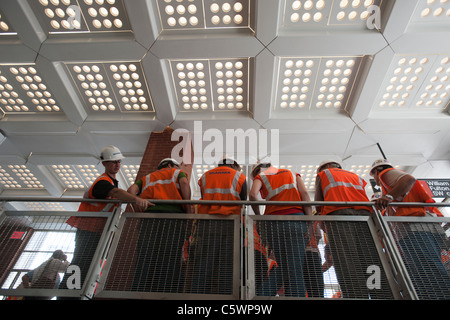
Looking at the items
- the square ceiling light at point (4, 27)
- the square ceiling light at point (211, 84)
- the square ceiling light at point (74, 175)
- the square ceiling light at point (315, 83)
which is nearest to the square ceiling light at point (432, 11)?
the square ceiling light at point (315, 83)

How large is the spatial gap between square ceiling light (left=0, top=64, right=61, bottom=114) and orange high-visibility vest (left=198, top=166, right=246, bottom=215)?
4842 millimetres

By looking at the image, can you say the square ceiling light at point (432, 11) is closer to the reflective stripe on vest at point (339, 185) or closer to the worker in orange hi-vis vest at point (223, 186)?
the reflective stripe on vest at point (339, 185)

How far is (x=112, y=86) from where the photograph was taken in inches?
233

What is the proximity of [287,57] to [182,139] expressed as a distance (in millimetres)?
3100

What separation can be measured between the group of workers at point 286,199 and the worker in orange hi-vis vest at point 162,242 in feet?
0.05

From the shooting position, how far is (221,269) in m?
2.62

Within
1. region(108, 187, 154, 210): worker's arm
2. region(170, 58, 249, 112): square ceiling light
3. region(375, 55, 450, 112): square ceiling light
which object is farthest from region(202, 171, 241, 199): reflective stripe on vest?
region(375, 55, 450, 112): square ceiling light

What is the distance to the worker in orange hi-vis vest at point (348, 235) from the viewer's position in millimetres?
2506

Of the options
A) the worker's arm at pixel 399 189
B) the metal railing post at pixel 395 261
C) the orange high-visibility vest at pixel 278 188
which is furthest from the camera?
the orange high-visibility vest at pixel 278 188

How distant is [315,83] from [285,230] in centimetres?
407

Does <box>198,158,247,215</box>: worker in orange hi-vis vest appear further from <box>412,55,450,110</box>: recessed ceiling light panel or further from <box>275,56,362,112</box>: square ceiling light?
<box>412,55,450,110</box>: recessed ceiling light panel

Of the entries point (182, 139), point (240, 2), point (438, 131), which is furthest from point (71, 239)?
point (438, 131)

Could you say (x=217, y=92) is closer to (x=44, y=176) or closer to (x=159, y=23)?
(x=159, y=23)
